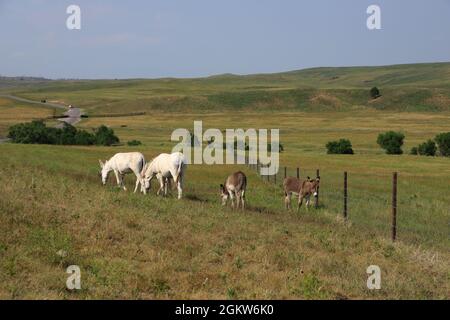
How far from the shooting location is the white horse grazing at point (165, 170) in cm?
2416

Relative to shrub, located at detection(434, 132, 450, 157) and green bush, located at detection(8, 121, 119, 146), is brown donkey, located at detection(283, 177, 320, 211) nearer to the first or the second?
green bush, located at detection(8, 121, 119, 146)

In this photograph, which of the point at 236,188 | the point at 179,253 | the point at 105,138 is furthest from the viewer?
the point at 105,138

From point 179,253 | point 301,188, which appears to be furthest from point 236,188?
point 179,253

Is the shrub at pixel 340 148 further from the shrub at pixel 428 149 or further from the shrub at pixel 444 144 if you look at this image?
the shrub at pixel 444 144

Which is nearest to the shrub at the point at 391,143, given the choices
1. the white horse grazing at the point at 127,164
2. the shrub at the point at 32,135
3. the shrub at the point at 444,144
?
the shrub at the point at 444,144

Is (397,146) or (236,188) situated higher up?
(236,188)

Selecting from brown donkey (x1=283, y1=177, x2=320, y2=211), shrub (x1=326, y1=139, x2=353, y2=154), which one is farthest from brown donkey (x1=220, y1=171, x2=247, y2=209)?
shrub (x1=326, y1=139, x2=353, y2=154)

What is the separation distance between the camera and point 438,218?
26.5 m

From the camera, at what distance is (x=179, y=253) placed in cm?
1327

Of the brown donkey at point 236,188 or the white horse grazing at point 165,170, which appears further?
the white horse grazing at point 165,170

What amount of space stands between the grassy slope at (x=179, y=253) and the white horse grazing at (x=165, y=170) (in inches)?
172

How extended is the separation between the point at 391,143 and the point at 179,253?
67126mm

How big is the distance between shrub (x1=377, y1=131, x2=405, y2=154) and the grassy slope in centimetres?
5831

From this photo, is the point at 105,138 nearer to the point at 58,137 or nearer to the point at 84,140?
the point at 84,140
